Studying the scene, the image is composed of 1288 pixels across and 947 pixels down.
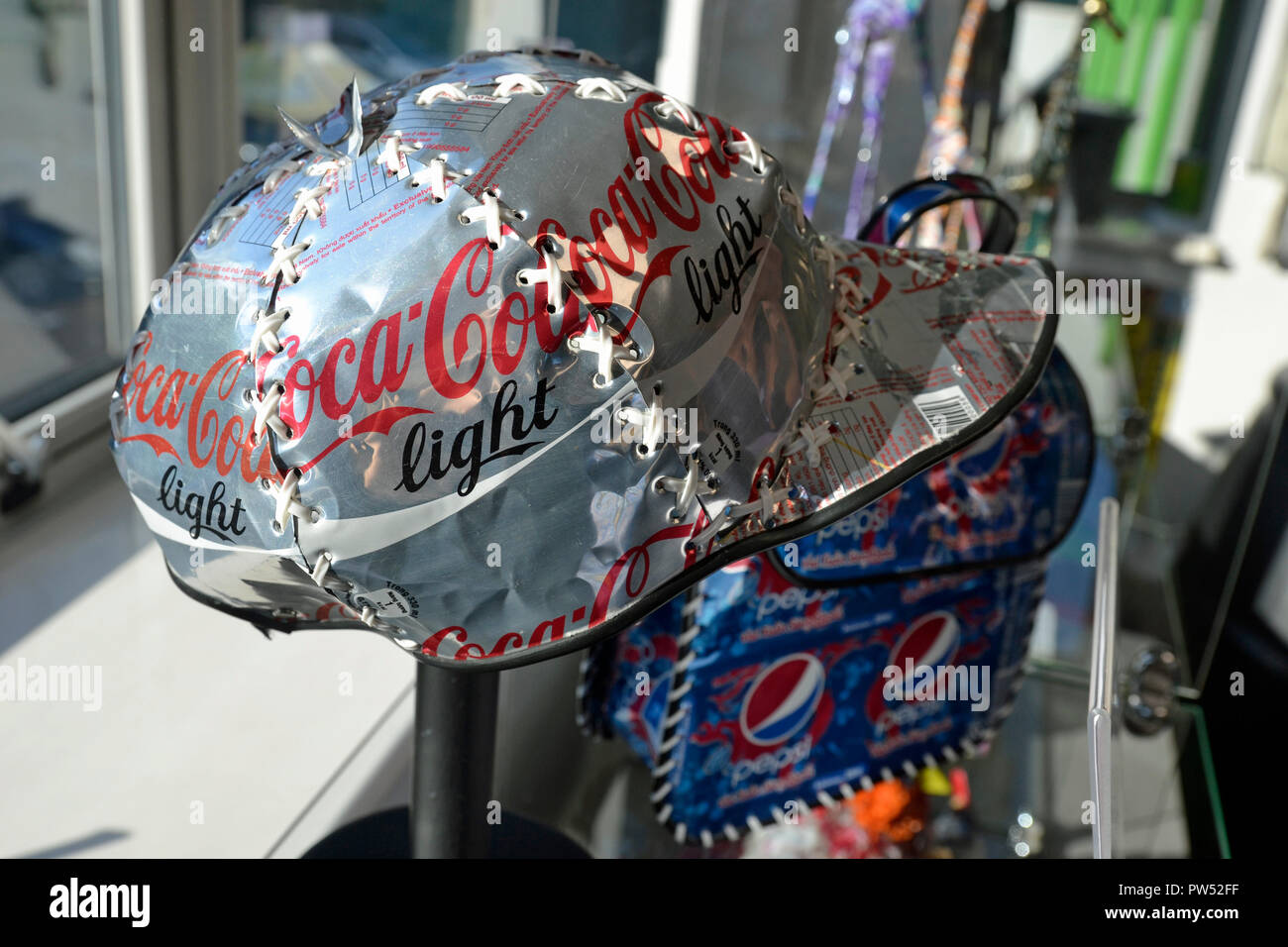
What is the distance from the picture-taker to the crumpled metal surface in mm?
360

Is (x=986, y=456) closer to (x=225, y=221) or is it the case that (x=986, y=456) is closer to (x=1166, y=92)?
(x=225, y=221)

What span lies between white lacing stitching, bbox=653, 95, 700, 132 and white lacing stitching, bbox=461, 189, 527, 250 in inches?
3.8

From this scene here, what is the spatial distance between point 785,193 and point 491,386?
0.18 m

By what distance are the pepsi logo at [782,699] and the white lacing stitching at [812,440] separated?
0.61 feet

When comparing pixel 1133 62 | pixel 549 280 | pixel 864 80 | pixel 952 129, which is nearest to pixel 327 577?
pixel 549 280

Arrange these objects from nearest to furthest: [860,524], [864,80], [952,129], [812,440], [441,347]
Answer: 1. [441,347]
2. [812,440]
3. [860,524]
4. [952,129]
5. [864,80]

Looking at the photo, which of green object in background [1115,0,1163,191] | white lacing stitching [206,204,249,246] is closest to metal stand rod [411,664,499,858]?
white lacing stitching [206,204,249,246]

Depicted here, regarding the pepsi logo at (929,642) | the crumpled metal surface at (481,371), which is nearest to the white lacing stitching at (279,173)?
the crumpled metal surface at (481,371)

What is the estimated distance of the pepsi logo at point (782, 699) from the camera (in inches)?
23.8

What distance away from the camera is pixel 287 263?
372 millimetres

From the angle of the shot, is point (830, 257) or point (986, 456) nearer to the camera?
point (830, 257)

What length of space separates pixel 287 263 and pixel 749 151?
20 centimetres

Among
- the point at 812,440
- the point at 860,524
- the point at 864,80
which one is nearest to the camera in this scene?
the point at 812,440

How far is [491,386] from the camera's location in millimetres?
360
